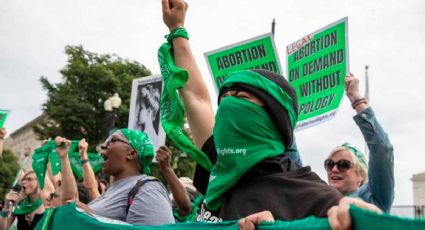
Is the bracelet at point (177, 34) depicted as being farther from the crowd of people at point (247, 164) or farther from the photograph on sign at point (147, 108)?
the photograph on sign at point (147, 108)

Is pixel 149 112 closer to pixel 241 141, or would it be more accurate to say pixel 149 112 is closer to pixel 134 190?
pixel 134 190

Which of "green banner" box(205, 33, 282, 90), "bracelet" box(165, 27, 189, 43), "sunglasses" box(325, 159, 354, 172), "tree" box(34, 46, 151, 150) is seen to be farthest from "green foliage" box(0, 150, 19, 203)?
"bracelet" box(165, 27, 189, 43)

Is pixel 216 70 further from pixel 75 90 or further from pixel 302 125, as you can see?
pixel 75 90

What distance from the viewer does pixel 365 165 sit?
3584 mm

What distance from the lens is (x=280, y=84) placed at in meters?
2.14

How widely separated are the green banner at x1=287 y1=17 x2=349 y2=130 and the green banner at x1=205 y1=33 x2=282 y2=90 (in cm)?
22

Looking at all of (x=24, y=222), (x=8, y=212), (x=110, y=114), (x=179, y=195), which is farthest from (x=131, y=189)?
(x=110, y=114)

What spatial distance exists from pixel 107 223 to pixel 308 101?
3350 millimetres

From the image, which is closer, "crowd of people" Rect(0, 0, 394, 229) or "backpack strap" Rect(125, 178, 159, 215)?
"crowd of people" Rect(0, 0, 394, 229)

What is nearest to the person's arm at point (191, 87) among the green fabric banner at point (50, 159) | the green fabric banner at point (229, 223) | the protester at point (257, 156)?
the protester at point (257, 156)

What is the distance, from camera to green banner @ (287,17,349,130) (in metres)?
5.14

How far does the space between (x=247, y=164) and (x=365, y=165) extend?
→ 69.3 inches

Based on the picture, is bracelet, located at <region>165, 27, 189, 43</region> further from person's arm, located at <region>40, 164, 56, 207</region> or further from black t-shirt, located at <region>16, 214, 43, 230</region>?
person's arm, located at <region>40, 164, 56, 207</region>

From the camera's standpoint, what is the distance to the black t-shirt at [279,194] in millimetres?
1805
